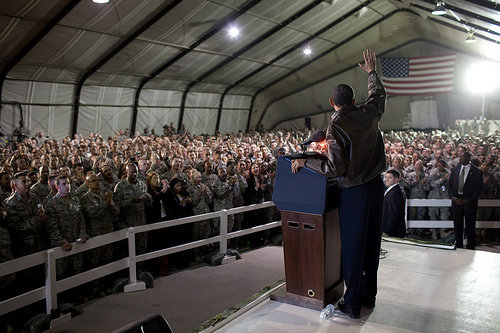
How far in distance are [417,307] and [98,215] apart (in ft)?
12.9

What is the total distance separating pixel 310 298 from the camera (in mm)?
3410

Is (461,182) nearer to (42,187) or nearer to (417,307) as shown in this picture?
(417,307)

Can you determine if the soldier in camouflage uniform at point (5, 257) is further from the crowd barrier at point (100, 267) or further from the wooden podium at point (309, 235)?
the wooden podium at point (309, 235)

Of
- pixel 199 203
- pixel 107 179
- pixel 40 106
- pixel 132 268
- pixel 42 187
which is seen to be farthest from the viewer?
pixel 40 106

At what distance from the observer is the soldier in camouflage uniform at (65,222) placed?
501cm

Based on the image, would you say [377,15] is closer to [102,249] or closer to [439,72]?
[439,72]

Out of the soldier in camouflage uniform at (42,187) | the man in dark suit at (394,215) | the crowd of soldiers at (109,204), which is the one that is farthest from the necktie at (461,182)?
the soldier in camouflage uniform at (42,187)

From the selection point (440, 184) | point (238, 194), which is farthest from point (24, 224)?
point (440, 184)

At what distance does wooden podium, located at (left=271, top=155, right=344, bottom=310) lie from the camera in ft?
10.8

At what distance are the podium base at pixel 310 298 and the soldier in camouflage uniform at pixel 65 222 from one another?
8.37 ft

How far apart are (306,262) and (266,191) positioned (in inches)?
190

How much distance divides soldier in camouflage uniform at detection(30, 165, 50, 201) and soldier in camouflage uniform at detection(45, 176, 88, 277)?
1.04 metres

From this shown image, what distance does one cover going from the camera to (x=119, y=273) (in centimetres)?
586

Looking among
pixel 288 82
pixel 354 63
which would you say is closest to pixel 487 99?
pixel 354 63
